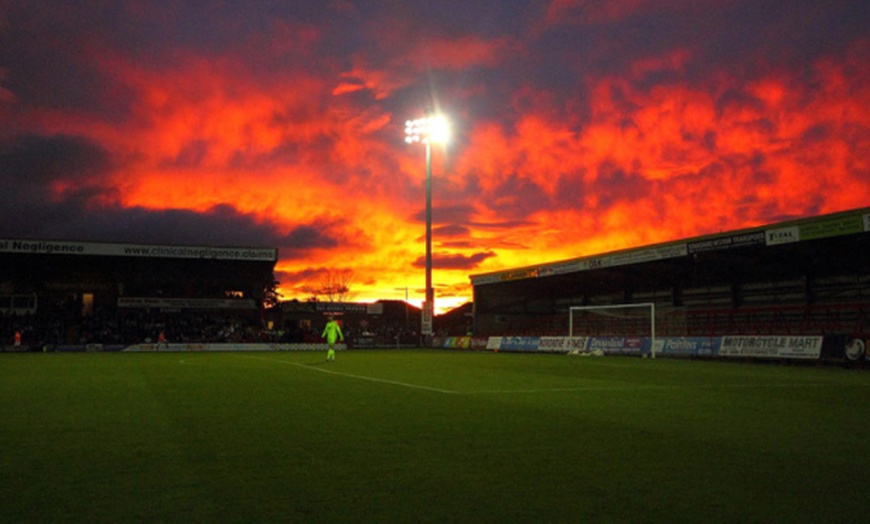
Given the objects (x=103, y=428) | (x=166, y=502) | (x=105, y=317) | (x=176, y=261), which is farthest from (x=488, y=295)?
(x=166, y=502)

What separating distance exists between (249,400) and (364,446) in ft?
18.3

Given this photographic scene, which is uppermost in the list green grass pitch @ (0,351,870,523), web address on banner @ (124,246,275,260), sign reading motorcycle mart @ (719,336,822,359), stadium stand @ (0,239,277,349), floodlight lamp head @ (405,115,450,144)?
floodlight lamp head @ (405,115,450,144)

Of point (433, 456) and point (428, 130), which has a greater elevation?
point (428, 130)

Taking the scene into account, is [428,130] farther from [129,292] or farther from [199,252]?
[129,292]

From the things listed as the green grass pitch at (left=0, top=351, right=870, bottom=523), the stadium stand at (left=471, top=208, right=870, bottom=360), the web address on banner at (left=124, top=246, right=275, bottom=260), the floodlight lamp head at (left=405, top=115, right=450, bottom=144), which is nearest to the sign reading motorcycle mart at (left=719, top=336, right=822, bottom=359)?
the stadium stand at (left=471, top=208, right=870, bottom=360)

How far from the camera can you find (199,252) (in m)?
54.0

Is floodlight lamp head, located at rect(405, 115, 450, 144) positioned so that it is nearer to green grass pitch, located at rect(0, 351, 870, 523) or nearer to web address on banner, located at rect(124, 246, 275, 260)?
web address on banner, located at rect(124, 246, 275, 260)

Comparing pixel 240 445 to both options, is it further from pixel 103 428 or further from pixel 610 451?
pixel 610 451

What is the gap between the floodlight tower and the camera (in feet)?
137

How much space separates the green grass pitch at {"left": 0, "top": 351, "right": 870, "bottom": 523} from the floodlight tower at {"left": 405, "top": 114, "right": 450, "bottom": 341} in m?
28.1

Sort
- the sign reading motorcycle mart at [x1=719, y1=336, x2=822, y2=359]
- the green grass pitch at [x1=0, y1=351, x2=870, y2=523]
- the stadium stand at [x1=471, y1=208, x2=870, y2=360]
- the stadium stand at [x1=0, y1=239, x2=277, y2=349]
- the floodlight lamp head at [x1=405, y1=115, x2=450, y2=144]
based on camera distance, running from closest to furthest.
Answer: the green grass pitch at [x1=0, y1=351, x2=870, y2=523] < the sign reading motorcycle mart at [x1=719, y1=336, x2=822, y2=359] < the stadium stand at [x1=471, y1=208, x2=870, y2=360] < the floodlight lamp head at [x1=405, y1=115, x2=450, y2=144] < the stadium stand at [x1=0, y1=239, x2=277, y2=349]

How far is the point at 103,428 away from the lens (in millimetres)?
8992

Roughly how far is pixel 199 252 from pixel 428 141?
21.9m

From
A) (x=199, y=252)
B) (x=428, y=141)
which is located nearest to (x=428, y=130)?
(x=428, y=141)
